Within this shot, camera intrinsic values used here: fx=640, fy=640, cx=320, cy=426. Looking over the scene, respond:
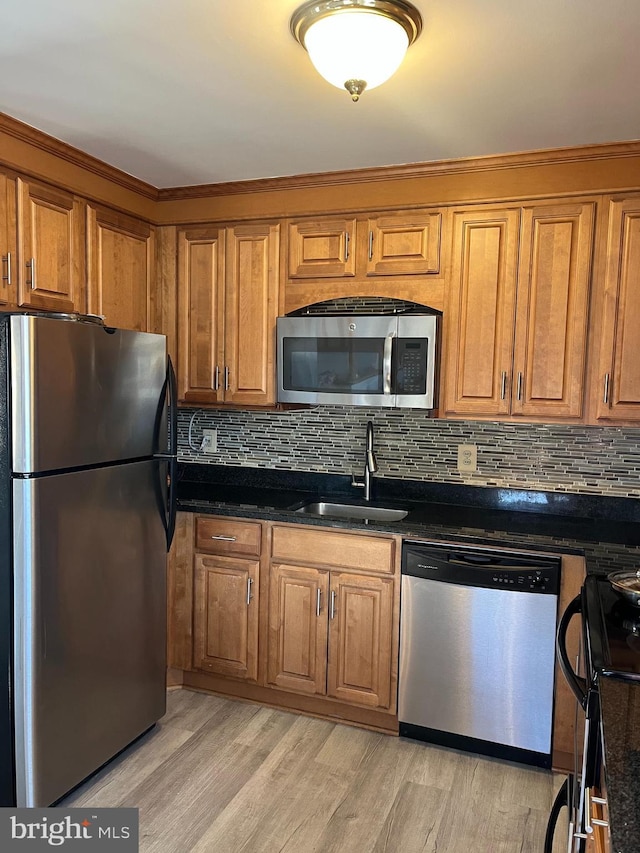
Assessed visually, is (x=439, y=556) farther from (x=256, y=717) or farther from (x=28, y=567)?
(x=28, y=567)

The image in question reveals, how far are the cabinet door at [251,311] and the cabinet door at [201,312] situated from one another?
0.05 m

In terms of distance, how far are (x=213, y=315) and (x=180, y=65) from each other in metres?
1.36

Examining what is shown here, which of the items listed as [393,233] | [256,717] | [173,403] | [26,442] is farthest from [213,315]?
[256,717]

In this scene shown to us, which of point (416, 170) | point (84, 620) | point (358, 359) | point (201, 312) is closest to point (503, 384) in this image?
point (358, 359)

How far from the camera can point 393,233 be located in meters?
2.79

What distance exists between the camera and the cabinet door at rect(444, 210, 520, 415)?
2643mm

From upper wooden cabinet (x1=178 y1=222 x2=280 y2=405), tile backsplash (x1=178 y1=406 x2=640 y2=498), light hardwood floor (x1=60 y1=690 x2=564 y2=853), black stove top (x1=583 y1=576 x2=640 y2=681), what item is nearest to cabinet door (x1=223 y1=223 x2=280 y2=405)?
upper wooden cabinet (x1=178 y1=222 x2=280 y2=405)

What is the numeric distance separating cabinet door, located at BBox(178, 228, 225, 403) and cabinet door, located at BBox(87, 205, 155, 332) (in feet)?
0.52

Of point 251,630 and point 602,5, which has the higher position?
point 602,5

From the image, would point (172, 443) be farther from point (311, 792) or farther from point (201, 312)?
point (311, 792)

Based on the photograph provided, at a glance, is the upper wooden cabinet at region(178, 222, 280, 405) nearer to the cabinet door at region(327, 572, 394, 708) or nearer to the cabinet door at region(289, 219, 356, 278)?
the cabinet door at region(289, 219, 356, 278)

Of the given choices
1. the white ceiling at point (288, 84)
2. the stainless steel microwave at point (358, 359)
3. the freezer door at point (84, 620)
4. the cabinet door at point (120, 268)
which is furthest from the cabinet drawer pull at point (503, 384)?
the cabinet door at point (120, 268)

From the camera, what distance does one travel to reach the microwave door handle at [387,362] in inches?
107

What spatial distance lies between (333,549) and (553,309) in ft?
4.39
